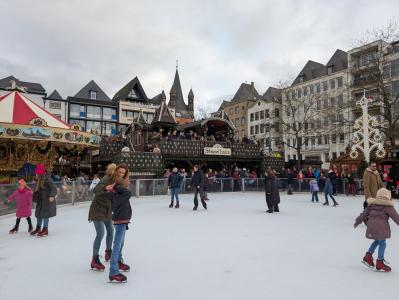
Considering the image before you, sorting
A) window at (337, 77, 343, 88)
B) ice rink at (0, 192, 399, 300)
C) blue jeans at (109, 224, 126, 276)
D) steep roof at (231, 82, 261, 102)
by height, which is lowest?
ice rink at (0, 192, 399, 300)

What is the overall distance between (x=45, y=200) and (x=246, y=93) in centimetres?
6164

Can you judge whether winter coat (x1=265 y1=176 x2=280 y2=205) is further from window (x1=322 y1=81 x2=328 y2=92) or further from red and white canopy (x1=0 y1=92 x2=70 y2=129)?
window (x1=322 y1=81 x2=328 y2=92)

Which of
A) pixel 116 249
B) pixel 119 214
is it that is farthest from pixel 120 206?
pixel 116 249

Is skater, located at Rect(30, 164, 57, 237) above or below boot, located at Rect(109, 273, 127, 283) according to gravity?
above

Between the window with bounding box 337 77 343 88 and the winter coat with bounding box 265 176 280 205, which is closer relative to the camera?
the winter coat with bounding box 265 176 280 205

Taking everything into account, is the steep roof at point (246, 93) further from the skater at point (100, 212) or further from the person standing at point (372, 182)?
the skater at point (100, 212)

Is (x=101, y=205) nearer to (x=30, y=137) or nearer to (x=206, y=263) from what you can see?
(x=206, y=263)

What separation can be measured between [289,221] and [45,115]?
1267cm

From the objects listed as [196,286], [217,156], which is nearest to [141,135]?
[217,156]

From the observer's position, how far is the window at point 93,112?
51812mm

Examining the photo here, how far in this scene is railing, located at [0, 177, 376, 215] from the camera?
1110 cm

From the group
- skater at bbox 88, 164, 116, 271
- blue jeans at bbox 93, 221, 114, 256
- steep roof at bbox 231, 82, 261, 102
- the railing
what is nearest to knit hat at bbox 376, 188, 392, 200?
skater at bbox 88, 164, 116, 271

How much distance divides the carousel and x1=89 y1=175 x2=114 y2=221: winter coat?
394 inches

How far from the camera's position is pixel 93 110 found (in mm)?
52156
